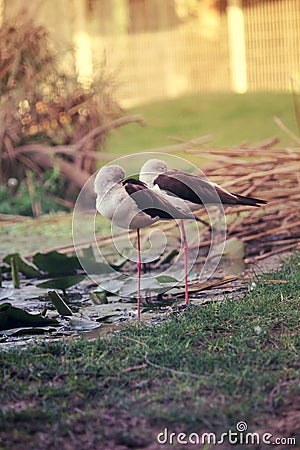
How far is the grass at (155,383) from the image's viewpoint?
7.23 ft

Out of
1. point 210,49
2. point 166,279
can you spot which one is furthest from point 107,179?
point 210,49

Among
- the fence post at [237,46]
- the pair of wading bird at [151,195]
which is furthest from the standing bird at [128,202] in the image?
the fence post at [237,46]

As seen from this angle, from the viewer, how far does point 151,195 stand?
3.25 meters

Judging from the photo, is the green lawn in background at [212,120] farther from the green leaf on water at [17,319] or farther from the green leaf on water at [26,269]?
the green leaf on water at [17,319]

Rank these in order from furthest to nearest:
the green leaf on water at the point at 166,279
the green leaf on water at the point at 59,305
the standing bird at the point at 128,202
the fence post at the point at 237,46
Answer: the fence post at the point at 237,46 → the green leaf on water at the point at 166,279 → the green leaf on water at the point at 59,305 → the standing bird at the point at 128,202

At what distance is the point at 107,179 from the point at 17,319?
646mm

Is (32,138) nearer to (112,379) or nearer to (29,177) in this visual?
(29,177)

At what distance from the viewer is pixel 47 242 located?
5820 mm

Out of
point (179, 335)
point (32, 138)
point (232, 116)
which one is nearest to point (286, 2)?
point (232, 116)

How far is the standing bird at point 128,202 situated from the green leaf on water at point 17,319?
482mm

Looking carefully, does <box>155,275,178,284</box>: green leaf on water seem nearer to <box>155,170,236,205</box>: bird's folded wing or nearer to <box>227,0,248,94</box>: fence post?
<box>155,170,236,205</box>: bird's folded wing

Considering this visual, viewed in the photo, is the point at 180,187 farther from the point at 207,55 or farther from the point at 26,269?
the point at 207,55

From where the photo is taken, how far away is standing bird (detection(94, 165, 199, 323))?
3215 mm

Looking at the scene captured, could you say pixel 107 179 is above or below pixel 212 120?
above
